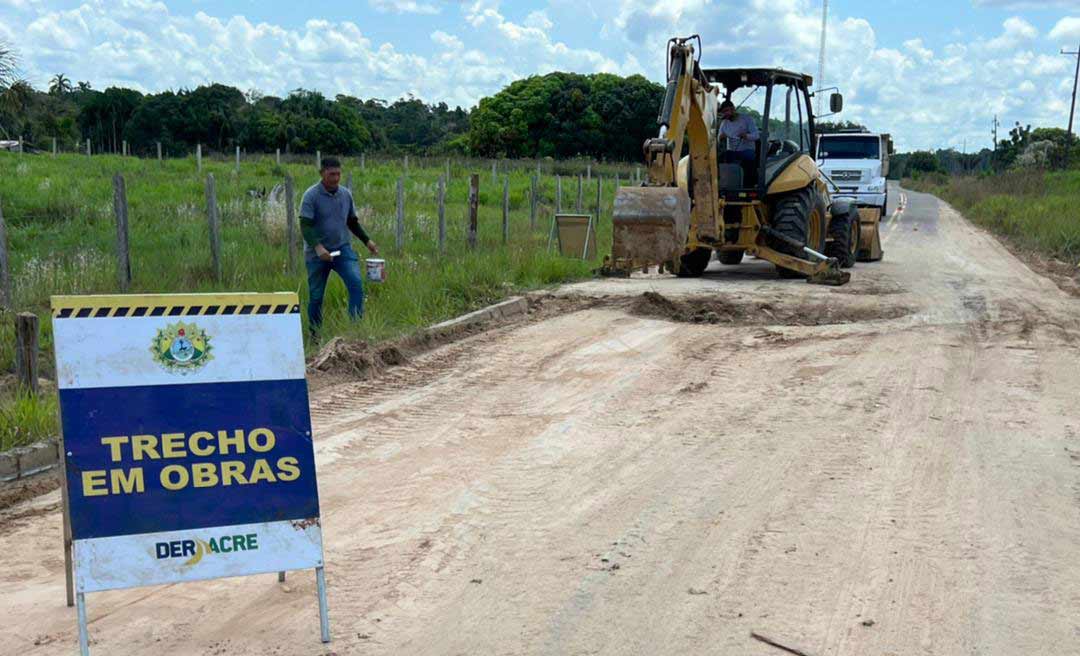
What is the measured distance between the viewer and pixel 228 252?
46.1 ft

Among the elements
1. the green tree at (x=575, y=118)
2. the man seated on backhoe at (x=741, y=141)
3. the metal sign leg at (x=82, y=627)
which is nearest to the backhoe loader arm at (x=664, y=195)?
the man seated on backhoe at (x=741, y=141)

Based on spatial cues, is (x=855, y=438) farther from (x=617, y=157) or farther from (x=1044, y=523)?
(x=617, y=157)

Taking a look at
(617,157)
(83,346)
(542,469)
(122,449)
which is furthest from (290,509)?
(617,157)

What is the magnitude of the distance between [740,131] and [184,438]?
1305 cm

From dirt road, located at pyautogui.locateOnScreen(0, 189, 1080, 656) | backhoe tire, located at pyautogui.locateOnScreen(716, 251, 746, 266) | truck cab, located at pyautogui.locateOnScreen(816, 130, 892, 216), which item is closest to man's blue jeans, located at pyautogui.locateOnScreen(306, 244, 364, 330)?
dirt road, located at pyautogui.locateOnScreen(0, 189, 1080, 656)

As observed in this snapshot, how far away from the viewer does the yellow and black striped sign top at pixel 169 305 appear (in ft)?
13.4

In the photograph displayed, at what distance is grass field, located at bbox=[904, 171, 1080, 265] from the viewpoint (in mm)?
23594

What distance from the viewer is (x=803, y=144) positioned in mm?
17328

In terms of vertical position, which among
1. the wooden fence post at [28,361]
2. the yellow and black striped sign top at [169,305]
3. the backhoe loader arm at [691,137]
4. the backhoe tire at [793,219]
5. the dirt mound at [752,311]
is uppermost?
the backhoe loader arm at [691,137]

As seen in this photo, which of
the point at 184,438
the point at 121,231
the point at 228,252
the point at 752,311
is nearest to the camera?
the point at 184,438

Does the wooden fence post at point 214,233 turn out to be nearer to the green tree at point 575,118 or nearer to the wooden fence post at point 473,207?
the wooden fence post at point 473,207

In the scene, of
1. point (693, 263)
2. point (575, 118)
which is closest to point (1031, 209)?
point (693, 263)

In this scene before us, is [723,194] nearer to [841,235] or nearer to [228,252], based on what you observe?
[841,235]

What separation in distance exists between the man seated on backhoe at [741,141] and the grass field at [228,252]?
2.67 metres
